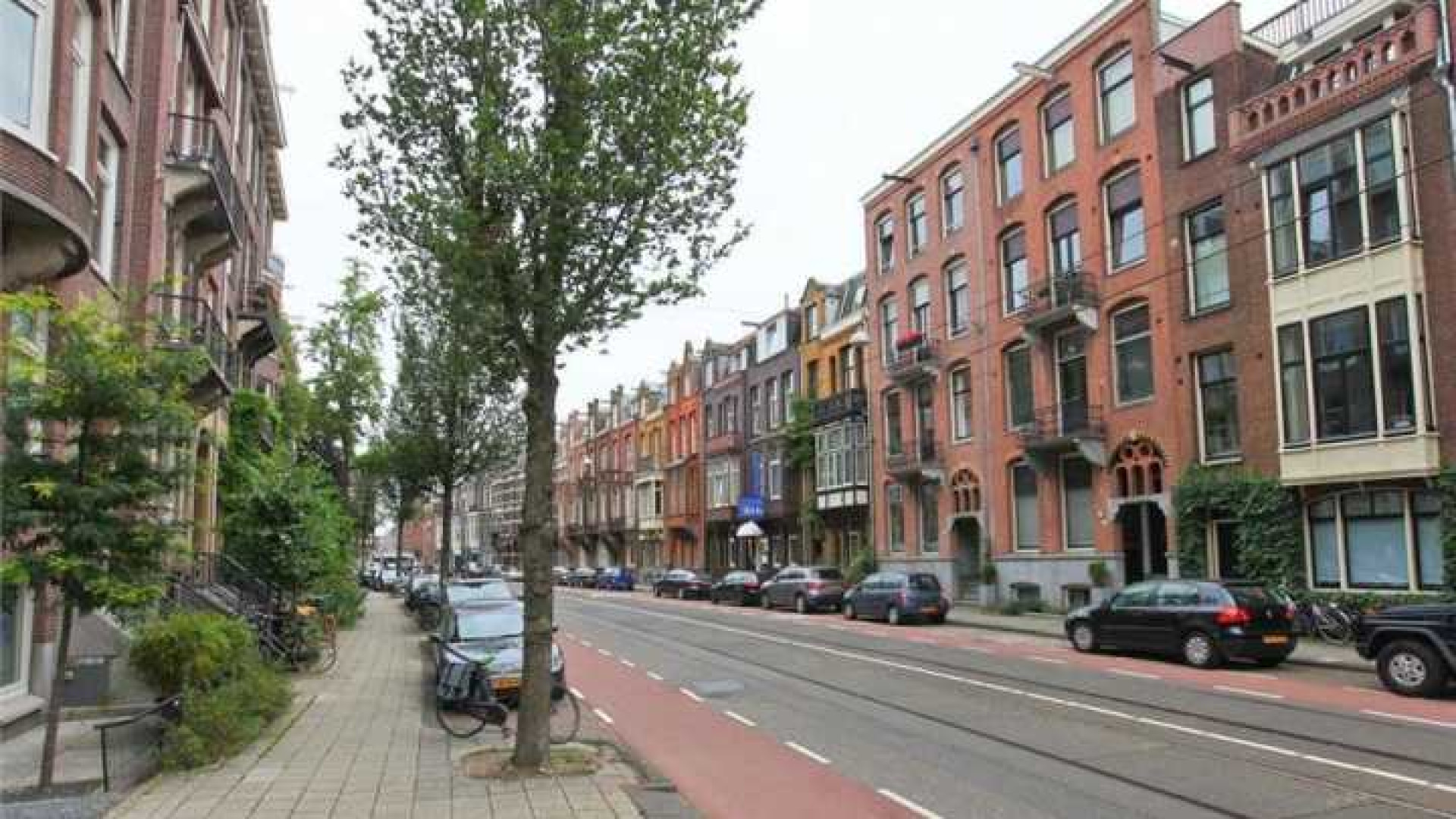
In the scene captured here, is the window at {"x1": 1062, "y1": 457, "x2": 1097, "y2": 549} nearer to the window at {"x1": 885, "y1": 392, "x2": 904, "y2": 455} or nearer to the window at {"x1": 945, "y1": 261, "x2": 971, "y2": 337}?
the window at {"x1": 945, "y1": 261, "x2": 971, "y2": 337}

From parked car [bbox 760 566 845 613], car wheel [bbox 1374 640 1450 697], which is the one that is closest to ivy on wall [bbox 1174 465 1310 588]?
car wheel [bbox 1374 640 1450 697]

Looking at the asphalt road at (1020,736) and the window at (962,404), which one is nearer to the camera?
the asphalt road at (1020,736)

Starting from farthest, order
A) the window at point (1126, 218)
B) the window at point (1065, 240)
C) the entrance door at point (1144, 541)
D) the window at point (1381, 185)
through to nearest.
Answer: the window at point (1065, 240) < the window at point (1126, 218) < the entrance door at point (1144, 541) < the window at point (1381, 185)

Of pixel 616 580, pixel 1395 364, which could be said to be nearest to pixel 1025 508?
pixel 1395 364

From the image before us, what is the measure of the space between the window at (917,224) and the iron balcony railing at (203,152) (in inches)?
911

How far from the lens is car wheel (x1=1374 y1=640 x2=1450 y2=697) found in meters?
13.0

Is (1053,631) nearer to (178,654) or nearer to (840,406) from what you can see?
(840,406)

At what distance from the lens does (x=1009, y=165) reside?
32906 mm

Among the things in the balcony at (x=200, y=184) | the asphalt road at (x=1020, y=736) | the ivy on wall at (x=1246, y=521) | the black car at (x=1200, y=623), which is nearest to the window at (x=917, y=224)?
the ivy on wall at (x=1246, y=521)

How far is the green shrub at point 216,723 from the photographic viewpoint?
9133 mm

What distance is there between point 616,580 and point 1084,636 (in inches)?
1516

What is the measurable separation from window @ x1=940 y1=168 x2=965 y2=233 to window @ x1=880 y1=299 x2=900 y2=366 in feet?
12.8

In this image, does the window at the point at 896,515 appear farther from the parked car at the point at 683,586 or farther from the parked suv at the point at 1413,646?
the parked suv at the point at 1413,646

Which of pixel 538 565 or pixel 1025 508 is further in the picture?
pixel 1025 508
